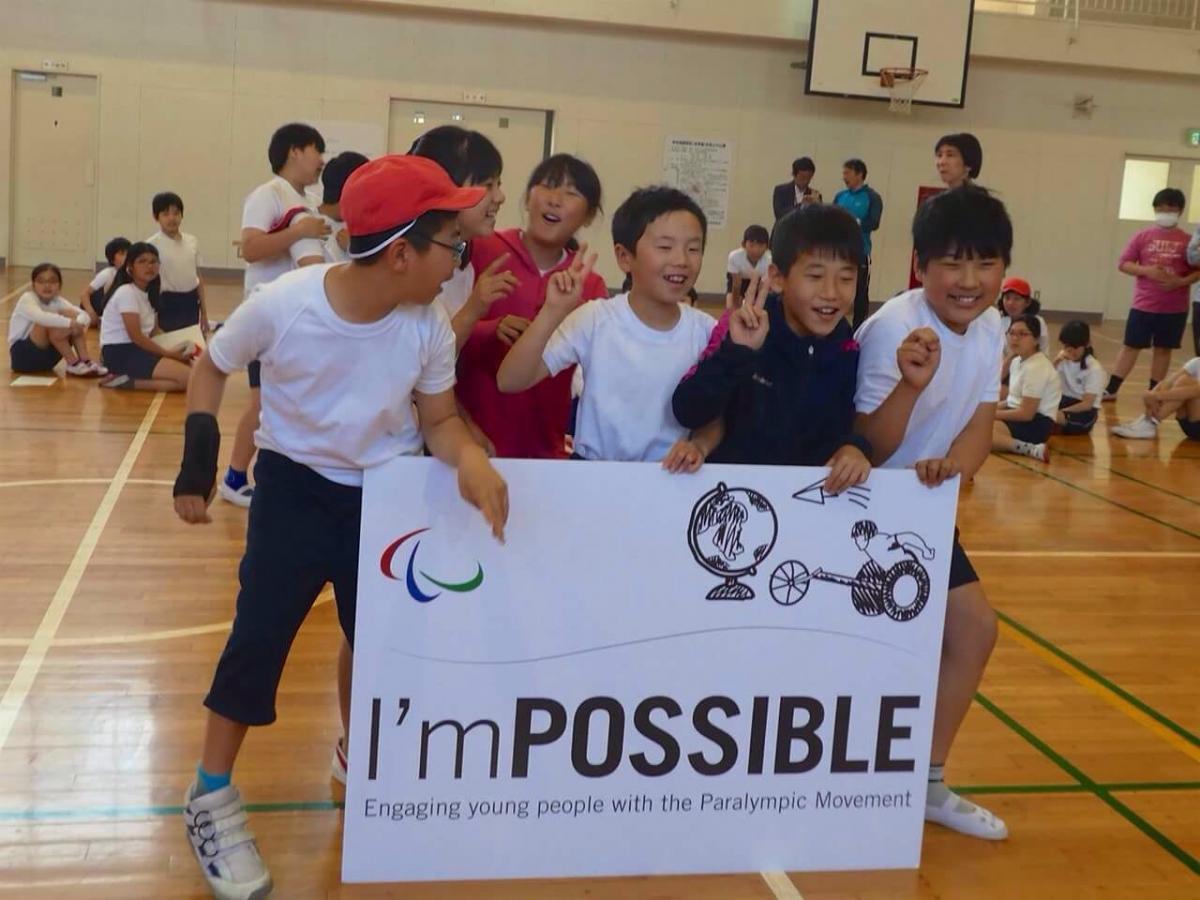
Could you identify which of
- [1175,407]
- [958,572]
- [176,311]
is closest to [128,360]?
[176,311]

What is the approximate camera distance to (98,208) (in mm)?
15195

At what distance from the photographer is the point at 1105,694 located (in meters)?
3.90

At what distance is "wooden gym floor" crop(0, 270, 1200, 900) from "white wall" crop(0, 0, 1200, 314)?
386 inches

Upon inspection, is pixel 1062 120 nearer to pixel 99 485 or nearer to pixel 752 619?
pixel 99 485

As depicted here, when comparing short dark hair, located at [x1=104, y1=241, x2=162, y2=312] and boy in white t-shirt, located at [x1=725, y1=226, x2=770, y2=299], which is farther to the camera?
boy in white t-shirt, located at [x1=725, y1=226, x2=770, y2=299]

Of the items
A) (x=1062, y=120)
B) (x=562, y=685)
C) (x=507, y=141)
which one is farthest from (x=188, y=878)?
(x=1062, y=120)

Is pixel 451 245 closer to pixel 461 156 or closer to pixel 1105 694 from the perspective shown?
pixel 461 156

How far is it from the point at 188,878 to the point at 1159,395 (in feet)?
25.4

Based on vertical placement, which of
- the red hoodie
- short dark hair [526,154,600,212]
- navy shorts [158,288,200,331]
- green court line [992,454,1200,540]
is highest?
short dark hair [526,154,600,212]

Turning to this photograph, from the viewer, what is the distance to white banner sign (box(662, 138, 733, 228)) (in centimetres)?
1614

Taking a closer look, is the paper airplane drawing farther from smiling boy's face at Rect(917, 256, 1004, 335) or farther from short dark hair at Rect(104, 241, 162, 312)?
short dark hair at Rect(104, 241, 162, 312)

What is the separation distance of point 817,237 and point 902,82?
13.9 m

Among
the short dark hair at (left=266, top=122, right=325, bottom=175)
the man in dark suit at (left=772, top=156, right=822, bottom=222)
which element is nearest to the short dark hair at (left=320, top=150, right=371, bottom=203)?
the short dark hair at (left=266, top=122, right=325, bottom=175)

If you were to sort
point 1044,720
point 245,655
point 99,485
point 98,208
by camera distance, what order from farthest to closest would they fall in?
point 98,208 → point 99,485 → point 1044,720 → point 245,655
